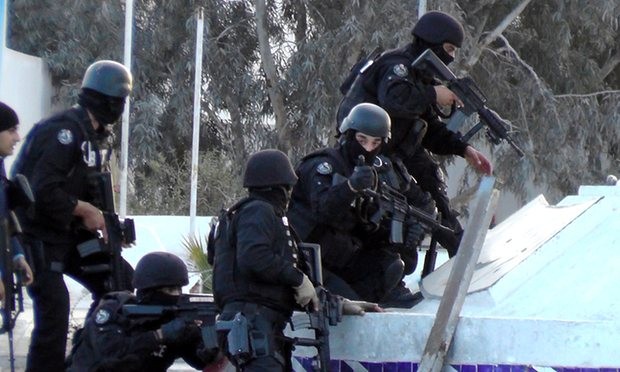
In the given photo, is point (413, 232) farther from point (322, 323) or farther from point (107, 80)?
point (107, 80)

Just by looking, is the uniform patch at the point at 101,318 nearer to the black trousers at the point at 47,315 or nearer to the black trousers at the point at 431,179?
the black trousers at the point at 47,315

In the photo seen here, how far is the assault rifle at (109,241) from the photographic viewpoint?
5621 millimetres

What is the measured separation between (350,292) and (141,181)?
1382 cm

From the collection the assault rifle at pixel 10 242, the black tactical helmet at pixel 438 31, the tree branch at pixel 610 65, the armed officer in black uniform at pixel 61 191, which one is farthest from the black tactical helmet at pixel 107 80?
the tree branch at pixel 610 65

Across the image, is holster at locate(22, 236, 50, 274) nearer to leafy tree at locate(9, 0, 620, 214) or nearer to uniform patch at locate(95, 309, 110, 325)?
uniform patch at locate(95, 309, 110, 325)

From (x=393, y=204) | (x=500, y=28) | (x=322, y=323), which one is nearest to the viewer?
(x=322, y=323)

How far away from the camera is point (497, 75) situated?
17.9 metres

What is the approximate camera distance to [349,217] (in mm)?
5410

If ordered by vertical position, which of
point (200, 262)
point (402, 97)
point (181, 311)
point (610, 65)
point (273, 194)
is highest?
point (610, 65)

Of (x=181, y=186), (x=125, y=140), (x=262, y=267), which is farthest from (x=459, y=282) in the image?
(x=181, y=186)

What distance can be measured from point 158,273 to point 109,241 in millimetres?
578

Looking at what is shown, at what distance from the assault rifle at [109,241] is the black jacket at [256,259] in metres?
1.00

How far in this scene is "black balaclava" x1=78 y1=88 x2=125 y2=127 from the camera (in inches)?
221

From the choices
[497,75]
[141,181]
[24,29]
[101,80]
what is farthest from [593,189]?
[24,29]
